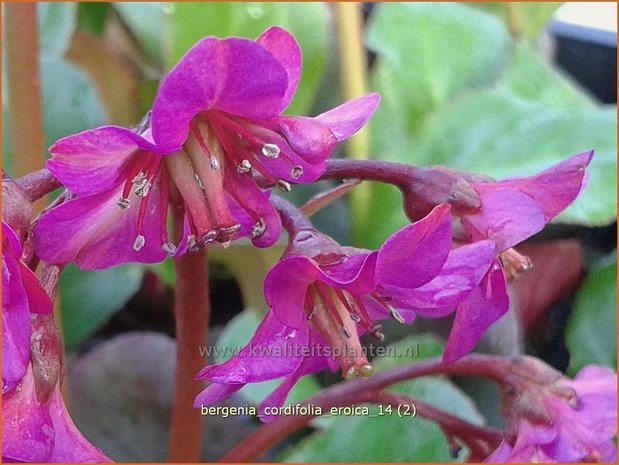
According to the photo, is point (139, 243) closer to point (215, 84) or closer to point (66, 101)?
point (215, 84)

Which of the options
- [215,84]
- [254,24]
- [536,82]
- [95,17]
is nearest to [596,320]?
[536,82]

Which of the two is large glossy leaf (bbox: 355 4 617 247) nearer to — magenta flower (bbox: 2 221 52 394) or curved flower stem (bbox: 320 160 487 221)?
curved flower stem (bbox: 320 160 487 221)

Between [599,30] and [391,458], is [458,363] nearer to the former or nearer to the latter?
[391,458]

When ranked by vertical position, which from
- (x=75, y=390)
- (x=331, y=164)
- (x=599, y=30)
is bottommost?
(x=75, y=390)

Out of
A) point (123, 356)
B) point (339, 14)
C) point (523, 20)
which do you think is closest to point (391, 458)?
point (123, 356)

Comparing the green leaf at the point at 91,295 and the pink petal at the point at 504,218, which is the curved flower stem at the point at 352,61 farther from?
the pink petal at the point at 504,218

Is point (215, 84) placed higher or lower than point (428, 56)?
higher
